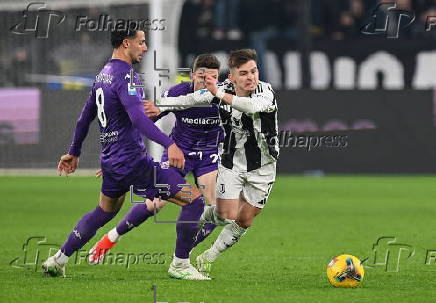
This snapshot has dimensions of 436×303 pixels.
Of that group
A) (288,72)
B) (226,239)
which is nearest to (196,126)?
(226,239)

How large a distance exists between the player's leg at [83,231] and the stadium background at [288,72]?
36.6 feet

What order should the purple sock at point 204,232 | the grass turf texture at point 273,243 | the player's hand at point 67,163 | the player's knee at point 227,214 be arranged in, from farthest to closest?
1. the purple sock at point 204,232
2. the player's knee at point 227,214
3. the player's hand at point 67,163
4. the grass turf texture at point 273,243

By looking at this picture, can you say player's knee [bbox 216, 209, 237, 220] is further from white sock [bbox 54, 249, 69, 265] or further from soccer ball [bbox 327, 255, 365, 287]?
white sock [bbox 54, 249, 69, 265]

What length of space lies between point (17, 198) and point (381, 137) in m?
7.51

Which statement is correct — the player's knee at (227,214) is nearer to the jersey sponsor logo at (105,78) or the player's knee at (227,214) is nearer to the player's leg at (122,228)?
the player's leg at (122,228)

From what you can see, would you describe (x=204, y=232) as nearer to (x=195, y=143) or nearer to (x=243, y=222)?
(x=243, y=222)

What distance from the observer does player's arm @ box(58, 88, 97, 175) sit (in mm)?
8711

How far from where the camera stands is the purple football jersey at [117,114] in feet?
27.3

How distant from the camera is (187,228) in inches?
354

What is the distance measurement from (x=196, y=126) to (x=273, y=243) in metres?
2.00

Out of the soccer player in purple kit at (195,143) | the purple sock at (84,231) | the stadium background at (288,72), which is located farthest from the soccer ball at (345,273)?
the stadium background at (288,72)

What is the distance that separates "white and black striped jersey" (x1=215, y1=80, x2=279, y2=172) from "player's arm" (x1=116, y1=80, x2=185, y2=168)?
100 cm

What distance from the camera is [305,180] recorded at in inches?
816

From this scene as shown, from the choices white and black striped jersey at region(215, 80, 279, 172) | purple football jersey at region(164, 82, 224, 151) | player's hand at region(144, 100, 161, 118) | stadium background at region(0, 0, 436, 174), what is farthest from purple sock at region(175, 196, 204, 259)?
stadium background at region(0, 0, 436, 174)
